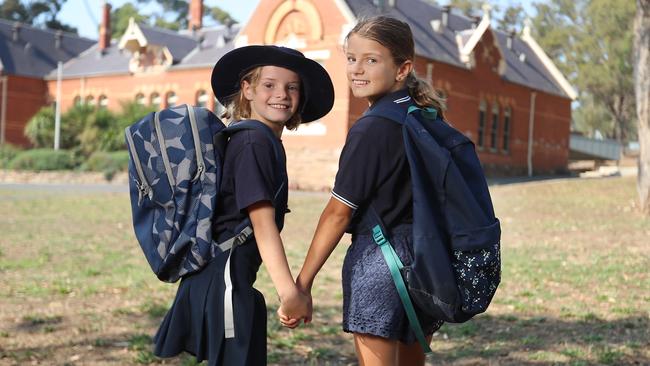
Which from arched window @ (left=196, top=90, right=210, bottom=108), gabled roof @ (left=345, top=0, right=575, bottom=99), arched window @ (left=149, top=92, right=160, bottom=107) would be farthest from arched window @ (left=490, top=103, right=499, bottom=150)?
arched window @ (left=149, top=92, right=160, bottom=107)

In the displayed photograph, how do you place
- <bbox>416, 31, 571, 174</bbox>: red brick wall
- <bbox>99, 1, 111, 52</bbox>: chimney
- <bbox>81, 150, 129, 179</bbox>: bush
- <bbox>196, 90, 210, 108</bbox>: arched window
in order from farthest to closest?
<bbox>99, 1, 111, 52</bbox>: chimney < <bbox>196, 90, 210, 108</bbox>: arched window < <bbox>416, 31, 571, 174</bbox>: red brick wall < <bbox>81, 150, 129, 179</bbox>: bush

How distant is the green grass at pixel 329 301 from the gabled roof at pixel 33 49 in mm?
32027

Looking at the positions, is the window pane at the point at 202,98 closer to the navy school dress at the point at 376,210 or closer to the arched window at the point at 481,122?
the arched window at the point at 481,122

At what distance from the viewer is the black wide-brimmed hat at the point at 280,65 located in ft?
11.0

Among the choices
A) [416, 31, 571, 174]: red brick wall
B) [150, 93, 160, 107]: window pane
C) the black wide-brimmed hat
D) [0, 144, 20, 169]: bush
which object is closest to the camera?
the black wide-brimmed hat

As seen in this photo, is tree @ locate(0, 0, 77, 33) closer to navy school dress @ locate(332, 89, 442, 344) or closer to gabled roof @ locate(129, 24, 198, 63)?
gabled roof @ locate(129, 24, 198, 63)

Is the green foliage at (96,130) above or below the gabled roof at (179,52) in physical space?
below

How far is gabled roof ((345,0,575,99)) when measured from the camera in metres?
32.3

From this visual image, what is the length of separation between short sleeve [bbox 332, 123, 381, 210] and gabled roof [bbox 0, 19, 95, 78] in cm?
4475

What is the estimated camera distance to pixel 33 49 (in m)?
46.9

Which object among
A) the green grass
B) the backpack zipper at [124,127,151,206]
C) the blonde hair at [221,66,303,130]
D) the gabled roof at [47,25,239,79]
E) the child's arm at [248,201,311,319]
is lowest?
the green grass

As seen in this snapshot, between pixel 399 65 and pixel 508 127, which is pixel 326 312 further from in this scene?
pixel 508 127

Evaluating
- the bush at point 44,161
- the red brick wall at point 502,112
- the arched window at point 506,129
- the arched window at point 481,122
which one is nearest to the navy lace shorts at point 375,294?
the red brick wall at point 502,112

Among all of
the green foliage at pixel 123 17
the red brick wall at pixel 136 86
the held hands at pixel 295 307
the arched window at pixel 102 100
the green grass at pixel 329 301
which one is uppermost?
the green foliage at pixel 123 17
